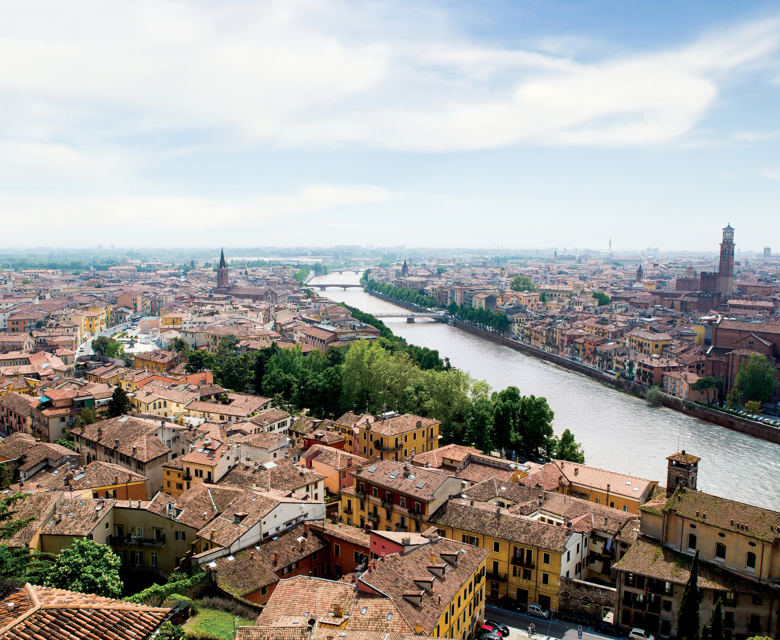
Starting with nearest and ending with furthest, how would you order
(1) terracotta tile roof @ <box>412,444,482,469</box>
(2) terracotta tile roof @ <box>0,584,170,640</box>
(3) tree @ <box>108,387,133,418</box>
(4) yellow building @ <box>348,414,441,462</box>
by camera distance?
(2) terracotta tile roof @ <box>0,584,170,640</box>
(1) terracotta tile roof @ <box>412,444,482,469</box>
(4) yellow building @ <box>348,414,441,462</box>
(3) tree @ <box>108,387,133,418</box>

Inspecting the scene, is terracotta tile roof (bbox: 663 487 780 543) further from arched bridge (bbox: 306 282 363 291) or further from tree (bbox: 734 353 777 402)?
arched bridge (bbox: 306 282 363 291)

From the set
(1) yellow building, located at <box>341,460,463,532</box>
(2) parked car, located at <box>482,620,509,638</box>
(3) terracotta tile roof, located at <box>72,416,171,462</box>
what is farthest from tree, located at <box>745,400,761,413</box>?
(3) terracotta tile roof, located at <box>72,416,171,462</box>

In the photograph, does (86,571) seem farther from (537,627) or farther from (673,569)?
(673,569)

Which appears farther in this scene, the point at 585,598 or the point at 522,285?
the point at 522,285

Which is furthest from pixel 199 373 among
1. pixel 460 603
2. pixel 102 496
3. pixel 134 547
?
pixel 460 603

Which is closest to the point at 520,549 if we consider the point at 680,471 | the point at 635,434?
the point at 680,471

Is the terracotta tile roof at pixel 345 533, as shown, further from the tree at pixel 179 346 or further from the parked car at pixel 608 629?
the tree at pixel 179 346

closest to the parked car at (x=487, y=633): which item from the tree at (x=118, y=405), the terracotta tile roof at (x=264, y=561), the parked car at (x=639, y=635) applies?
the parked car at (x=639, y=635)
